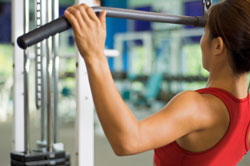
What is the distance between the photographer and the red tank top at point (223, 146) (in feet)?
2.93

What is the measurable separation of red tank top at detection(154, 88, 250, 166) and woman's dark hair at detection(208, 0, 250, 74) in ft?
0.37

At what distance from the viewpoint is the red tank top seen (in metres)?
0.89

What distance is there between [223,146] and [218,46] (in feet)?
0.92

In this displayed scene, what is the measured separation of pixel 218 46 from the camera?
0.92 metres

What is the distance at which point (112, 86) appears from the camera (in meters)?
0.74

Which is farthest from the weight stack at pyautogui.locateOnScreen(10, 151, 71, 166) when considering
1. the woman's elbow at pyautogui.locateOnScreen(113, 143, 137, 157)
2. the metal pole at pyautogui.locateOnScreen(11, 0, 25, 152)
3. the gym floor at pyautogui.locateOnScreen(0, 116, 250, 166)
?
the gym floor at pyautogui.locateOnScreen(0, 116, 250, 166)

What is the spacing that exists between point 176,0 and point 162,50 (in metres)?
1.72

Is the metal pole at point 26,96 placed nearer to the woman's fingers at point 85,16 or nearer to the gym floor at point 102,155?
the woman's fingers at point 85,16

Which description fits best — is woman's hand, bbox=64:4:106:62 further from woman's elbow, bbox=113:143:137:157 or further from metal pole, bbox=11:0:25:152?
metal pole, bbox=11:0:25:152

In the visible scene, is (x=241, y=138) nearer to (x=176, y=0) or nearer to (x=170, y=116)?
(x=170, y=116)

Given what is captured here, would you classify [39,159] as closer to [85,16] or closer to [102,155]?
[85,16]

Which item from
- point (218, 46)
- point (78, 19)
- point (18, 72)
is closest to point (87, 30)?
point (78, 19)

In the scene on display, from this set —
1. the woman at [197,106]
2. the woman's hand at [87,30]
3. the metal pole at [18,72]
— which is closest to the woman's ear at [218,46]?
the woman at [197,106]

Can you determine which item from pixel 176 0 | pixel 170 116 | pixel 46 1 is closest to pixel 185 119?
pixel 170 116
